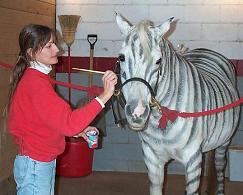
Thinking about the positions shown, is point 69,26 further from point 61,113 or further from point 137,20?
point 61,113

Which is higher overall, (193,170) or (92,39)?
(92,39)

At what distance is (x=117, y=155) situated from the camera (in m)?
4.19

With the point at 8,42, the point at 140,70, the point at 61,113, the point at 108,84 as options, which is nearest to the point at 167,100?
the point at 140,70

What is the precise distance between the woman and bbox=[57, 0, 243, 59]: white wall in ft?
7.32

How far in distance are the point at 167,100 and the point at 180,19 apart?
1.96m

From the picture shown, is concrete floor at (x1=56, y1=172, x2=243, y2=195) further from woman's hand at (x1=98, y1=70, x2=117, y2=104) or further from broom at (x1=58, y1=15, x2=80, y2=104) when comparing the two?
woman's hand at (x1=98, y1=70, x2=117, y2=104)

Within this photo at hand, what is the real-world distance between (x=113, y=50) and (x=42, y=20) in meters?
0.76

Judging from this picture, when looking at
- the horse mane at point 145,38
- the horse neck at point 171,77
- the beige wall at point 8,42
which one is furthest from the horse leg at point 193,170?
the beige wall at point 8,42

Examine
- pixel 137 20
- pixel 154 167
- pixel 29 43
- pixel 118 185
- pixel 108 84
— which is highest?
pixel 137 20

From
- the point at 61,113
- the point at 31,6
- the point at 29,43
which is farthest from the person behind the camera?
the point at 31,6

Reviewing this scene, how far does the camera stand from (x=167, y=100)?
2.17 m

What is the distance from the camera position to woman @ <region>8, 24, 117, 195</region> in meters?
1.71

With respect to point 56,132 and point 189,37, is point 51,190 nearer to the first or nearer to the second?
point 56,132

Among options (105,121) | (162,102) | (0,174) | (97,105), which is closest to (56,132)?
(97,105)
